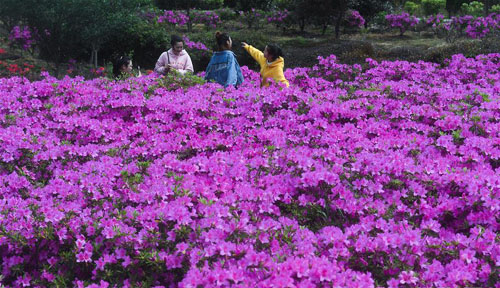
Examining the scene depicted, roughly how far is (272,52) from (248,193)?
5.15m

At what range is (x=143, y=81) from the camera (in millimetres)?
6500

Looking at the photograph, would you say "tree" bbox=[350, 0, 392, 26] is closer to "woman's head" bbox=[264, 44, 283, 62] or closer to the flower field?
"woman's head" bbox=[264, 44, 283, 62]

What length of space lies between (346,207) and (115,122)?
3.05 m

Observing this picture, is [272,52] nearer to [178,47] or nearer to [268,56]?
[268,56]

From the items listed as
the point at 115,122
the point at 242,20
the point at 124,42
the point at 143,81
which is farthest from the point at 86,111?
the point at 242,20

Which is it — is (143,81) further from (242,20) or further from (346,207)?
(242,20)

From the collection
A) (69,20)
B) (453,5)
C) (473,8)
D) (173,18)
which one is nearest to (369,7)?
(473,8)

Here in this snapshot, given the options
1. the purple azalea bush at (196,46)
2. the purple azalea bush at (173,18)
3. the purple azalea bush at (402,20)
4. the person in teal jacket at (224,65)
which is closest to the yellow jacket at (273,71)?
the person in teal jacket at (224,65)

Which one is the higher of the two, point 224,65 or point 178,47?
point 178,47

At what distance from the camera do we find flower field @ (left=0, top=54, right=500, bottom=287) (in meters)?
2.73

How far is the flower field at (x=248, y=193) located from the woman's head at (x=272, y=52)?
265 centimetres

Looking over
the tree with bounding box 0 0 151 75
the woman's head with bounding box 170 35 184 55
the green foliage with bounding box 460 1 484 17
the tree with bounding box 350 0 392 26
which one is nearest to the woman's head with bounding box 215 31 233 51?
the woman's head with bounding box 170 35 184 55

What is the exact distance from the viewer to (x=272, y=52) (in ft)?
26.3

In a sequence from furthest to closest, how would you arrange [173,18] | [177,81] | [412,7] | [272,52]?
[412,7] < [173,18] < [272,52] < [177,81]
